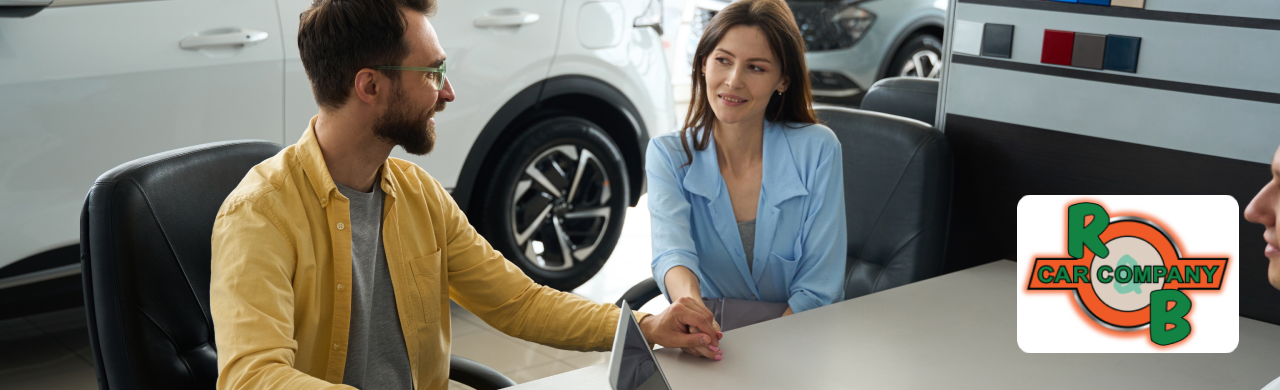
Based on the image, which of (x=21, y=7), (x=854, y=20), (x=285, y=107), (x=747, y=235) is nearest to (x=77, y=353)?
(x=285, y=107)

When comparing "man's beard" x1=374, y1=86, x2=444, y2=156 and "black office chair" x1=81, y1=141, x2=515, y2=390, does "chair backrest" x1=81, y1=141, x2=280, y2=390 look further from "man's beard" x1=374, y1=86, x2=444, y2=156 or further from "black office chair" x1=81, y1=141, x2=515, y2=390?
"man's beard" x1=374, y1=86, x2=444, y2=156

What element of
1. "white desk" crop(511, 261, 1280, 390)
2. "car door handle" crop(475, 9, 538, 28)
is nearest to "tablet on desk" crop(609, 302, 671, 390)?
"white desk" crop(511, 261, 1280, 390)

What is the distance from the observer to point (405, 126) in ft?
4.54

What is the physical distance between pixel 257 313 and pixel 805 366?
0.70 meters

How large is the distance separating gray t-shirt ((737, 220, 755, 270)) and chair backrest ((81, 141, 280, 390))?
3.19 ft

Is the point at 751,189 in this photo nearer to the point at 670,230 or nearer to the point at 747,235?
the point at 747,235

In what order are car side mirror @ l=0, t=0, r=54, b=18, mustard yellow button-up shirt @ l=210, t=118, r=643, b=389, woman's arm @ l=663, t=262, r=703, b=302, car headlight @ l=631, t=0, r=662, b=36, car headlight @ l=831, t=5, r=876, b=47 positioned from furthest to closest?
car headlight @ l=831, t=5, r=876, b=47, car headlight @ l=631, t=0, r=662, b=36, car side mirror @ l=0, t=0, r=54, b=18, woman's arm @ l=663, t=262, r=703, b=302, mustard yellow button-up shirt @ l=210, t=118, r=643, b=389

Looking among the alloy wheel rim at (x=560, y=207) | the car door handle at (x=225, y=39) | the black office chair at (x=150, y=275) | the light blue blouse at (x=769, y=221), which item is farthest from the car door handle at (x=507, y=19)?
the black office chair at (x=150, y=275)

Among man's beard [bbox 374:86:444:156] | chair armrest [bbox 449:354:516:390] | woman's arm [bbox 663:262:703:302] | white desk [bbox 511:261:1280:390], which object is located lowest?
chair armrest [bbox 449:354:516:390]

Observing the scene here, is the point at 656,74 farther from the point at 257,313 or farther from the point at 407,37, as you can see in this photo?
the point at 257,313

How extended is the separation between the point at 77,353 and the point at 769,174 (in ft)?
6.50

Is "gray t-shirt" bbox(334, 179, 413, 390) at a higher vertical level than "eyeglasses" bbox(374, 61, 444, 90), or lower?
lower

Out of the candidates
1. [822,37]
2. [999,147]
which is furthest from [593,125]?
[822,37]

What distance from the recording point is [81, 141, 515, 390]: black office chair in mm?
1155
